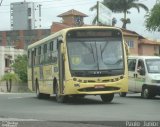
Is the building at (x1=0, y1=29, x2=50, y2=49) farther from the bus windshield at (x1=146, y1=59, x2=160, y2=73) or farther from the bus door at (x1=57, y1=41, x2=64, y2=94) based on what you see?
the bus door at (x1=57, y1=41, x2=64, y2=94)

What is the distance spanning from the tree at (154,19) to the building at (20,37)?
7127cm

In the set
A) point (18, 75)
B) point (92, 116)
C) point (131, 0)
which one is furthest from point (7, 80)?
point (92, 116)

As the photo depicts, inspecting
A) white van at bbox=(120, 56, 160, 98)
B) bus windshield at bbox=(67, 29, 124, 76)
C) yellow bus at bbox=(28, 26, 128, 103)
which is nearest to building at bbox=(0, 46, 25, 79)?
white van at bbox=(120, 56, 160, 98)

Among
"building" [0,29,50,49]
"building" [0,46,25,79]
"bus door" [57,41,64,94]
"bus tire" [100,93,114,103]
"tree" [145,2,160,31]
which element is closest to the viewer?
"bus door" [57,41,64,94]

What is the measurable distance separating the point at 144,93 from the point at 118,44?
18.5 feet

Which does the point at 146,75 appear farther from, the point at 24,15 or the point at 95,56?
the point at 24,15

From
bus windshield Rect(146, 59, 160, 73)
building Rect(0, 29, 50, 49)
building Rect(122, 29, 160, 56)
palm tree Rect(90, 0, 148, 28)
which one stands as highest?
palm tree Rect(90, 0, 148, 28)

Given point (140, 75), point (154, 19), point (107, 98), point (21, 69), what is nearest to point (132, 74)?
point (140, 75)

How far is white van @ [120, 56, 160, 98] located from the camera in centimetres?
2711

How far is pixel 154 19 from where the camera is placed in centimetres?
5050

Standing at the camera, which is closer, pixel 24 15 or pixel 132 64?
pixel 132 64

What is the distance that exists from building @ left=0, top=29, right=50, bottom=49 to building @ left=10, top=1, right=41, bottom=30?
141 centimetres

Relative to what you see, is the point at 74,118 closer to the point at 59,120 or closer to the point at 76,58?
the point at 59,120

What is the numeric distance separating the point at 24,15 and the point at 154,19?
56.7m
